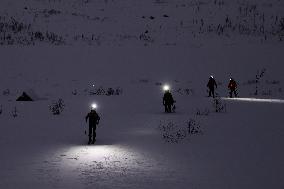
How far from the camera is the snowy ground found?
988 cm

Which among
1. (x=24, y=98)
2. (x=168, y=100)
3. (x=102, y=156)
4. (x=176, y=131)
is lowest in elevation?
(x=102, y=156)

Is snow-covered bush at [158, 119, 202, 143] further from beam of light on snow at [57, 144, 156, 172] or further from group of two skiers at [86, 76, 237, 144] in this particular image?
group of two skiers at [86, 76, 237, 144]

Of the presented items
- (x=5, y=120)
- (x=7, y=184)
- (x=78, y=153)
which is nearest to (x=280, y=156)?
(x=78, y=153)

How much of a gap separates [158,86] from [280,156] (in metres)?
22.1

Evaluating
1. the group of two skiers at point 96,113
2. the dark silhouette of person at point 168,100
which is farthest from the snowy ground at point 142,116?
the dark silhouette of person at point 168,100

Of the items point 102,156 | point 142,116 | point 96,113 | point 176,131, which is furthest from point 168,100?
point 102,156

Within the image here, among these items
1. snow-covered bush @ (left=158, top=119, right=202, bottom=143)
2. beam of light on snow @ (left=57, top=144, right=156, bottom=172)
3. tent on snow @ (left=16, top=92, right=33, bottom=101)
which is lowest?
beam of light on snow @ (left=57, top=144, right=156, bottom=172)

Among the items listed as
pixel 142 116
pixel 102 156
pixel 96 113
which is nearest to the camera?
pixel 102 156

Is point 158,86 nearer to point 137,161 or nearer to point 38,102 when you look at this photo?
point 38,102

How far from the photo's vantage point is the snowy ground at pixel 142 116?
389 inches

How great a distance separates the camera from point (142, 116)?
2008 cm

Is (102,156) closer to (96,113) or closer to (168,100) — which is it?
(96,113)

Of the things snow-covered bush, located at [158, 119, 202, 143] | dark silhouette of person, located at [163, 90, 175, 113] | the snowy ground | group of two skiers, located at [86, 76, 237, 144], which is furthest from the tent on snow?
snow-covered bush, located at [158, 119, 202, 143]

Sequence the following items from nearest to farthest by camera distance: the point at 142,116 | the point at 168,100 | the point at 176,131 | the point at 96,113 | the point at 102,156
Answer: the point at 102,156
the point at 96,113
the point at 176,131
the point at 142,116
the point at 168,100
